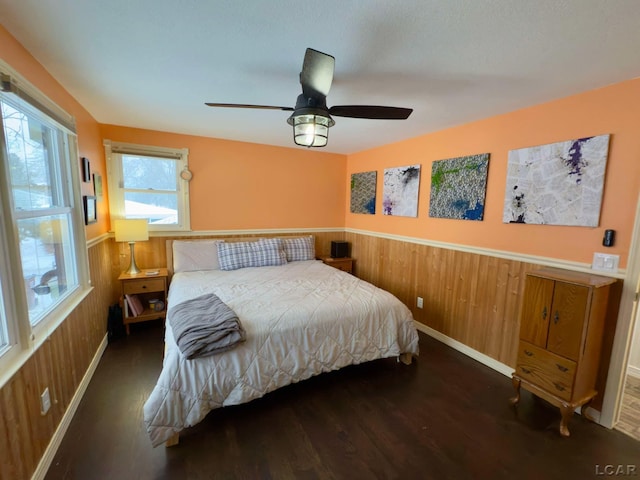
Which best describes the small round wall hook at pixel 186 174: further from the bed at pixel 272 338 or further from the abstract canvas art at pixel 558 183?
the abstract canvas art at pixel 558 183

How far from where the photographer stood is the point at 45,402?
151 cm

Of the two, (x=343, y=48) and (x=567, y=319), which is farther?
(x=567, y=319)

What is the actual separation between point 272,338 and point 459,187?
2297mm

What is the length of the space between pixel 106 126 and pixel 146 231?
128 cm

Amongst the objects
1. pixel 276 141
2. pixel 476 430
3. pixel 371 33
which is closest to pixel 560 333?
pixel 476 430

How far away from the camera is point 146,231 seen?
10.1 ft

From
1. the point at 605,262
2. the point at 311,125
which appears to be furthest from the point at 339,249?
the point at 605,262

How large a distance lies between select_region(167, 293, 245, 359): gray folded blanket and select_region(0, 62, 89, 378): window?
2.26 ft

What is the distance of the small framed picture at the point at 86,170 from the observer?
238 centimetres

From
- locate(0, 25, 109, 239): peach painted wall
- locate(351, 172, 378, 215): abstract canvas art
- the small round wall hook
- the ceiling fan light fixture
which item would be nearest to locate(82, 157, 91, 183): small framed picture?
locate(0, 25, 109, 239): peach painted wall

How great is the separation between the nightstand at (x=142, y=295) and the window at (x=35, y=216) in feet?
2.51

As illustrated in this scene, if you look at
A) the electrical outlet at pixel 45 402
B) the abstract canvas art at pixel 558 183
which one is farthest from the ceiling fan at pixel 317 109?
the electrical outlet at pixel 45 402

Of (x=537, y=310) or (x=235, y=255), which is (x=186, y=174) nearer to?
(x=235, y=255)

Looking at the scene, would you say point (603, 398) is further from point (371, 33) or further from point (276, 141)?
point (276, 141)
